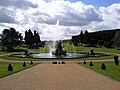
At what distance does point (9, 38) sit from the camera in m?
92.2

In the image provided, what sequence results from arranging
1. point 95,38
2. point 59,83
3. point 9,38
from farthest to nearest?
1. point 95,38
2. point 9,38
3. point 59,83

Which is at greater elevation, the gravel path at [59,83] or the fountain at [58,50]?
the fountain at [58,50]

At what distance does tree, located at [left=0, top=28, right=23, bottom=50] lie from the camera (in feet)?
300

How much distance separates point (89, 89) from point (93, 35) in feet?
380

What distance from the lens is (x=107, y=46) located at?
10562 cm

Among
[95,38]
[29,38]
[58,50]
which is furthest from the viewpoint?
[95,38]

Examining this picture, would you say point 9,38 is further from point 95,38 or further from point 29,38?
point 95,38

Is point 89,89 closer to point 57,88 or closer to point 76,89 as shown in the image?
point 76,89

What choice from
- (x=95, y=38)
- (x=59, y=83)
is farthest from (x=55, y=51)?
(x=95, y=38)

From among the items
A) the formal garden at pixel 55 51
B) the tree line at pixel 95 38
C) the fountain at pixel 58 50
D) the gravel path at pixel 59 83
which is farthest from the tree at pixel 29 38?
the gravel path at pixel 59 83

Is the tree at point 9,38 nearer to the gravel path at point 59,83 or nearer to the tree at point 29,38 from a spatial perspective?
the tree at point 29,38

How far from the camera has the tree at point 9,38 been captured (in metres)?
91.5

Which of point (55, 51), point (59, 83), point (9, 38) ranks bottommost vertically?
point (59, 83)

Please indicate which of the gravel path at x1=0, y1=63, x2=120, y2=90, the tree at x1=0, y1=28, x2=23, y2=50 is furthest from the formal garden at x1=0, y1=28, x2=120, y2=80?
the gravel path at x1=0, y1=63, x2=120, y2=90
